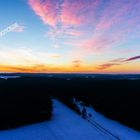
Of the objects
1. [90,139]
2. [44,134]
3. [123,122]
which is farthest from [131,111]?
[44,134]

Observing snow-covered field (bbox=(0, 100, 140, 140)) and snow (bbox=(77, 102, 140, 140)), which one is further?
snow (bbox=(77, 102, 140, 140))

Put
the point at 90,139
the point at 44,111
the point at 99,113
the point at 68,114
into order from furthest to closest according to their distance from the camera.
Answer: the point at 99,113
the point at 68,114
the point at 44,111
the point at 90,139

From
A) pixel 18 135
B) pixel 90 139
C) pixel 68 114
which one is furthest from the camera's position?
pixel 68 114

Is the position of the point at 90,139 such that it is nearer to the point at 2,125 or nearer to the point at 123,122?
the point at 123,122

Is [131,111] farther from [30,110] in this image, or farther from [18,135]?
[18,135]

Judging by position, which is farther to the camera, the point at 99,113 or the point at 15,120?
the point at 99,113

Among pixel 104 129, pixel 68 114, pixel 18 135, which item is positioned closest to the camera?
pixel 18 135

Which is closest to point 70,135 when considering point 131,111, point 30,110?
point 30,110

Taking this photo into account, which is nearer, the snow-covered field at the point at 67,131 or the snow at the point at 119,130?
the snow-covered field at the point at 67,131

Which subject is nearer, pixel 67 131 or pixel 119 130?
pixel 67 131

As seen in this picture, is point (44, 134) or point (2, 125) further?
point (2, 125)
